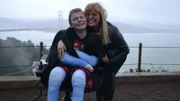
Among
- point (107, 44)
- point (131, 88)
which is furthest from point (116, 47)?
point (131, 88)

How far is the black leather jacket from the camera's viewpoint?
2.53 m

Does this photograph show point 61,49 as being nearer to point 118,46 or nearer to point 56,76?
point 56,76

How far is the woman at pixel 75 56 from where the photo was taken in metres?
2.05

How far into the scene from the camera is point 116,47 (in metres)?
2.60

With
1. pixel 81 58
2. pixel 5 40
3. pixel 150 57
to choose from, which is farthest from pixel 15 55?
pixel 81 58

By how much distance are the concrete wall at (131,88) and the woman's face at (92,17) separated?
1.58 metres

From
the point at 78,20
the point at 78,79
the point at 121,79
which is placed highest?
the point at 78,20

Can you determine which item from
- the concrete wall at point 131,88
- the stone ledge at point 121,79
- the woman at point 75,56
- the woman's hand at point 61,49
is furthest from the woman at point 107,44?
the stone ledge at point 121,79

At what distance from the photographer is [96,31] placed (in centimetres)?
248

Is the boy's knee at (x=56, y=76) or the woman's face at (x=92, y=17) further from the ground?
the woman's face at (x=92, y=17)

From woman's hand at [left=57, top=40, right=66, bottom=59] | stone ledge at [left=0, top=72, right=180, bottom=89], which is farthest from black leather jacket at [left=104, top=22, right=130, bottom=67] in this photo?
stone ledge at [left=0, top=72, right=180, bottom=89]

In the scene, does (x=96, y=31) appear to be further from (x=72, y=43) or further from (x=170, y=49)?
(x=170, y=49)

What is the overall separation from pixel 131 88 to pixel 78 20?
7.70 feet

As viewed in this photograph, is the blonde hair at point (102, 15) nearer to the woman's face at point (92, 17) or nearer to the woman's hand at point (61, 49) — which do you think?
the woman's face at point (92, 17)
